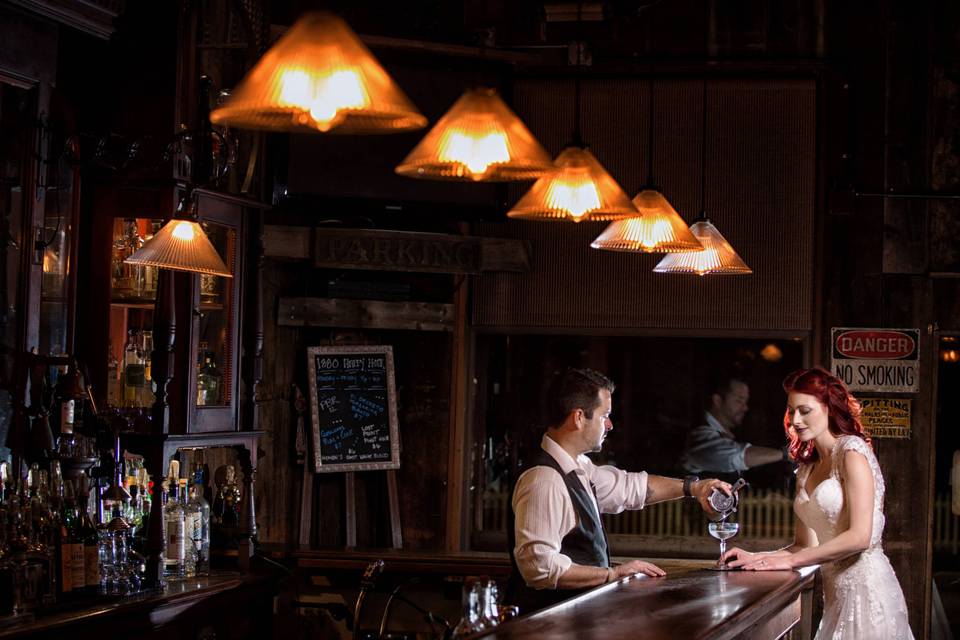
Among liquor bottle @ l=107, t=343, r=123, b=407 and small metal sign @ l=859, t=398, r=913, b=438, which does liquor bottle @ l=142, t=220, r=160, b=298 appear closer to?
liquor bottle @ l=107, t=343, r=123, b=407

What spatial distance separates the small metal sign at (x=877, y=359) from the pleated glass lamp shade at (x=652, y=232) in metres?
2.74

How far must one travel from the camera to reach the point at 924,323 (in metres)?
A: 6.94

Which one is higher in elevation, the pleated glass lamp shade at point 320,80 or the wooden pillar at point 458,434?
the pleated glass lamp shade at point 320,80

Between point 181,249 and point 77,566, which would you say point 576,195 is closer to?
point 181,249

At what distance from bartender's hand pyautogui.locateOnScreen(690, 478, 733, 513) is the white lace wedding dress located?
19.2 inches

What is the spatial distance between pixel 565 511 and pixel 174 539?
1640 millimetres

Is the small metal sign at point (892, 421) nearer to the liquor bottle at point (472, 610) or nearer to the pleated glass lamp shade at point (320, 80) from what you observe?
the liquor bottle at point (472, 610)

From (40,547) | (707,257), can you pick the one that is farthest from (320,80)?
(707,257)

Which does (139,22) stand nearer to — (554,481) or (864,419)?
(554,481)

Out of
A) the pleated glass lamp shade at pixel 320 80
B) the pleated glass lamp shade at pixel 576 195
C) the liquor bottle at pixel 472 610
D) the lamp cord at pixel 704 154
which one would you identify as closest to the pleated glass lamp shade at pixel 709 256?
the pleated glass lamp shade at pixel 576 195

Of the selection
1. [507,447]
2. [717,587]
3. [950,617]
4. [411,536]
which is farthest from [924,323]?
[717,587]

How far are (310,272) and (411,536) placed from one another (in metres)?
1.62

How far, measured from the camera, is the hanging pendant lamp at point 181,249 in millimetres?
4402

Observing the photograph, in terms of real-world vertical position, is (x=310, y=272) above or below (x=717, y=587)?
above
